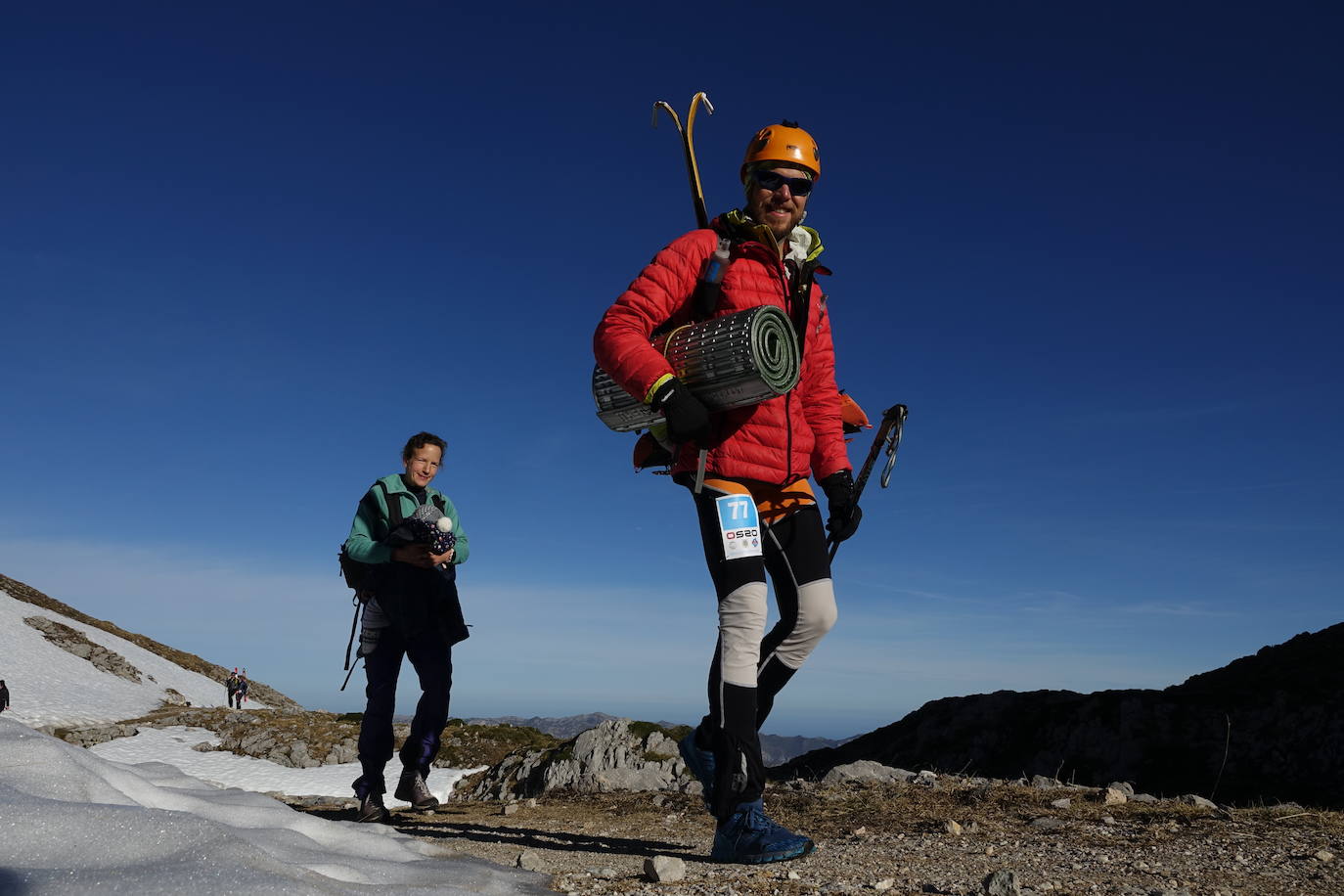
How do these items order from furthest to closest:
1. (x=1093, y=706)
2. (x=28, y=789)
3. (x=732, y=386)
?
(x=1093, y=706) < (x=732, y=386) < (x=28, y=789)

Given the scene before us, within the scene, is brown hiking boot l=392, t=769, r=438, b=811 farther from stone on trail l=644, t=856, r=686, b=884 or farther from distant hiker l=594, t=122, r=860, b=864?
stone on trail l=644, t=856, r=686, b=884

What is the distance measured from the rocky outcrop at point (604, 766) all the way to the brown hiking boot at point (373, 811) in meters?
3.23

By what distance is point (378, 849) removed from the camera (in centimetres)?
344

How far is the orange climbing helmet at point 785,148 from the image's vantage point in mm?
4844

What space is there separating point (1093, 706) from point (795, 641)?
8.71 meters

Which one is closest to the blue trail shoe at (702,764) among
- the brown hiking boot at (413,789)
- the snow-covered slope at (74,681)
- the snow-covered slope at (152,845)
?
the snow-covered slope at (152,845)

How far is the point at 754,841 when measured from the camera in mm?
3947

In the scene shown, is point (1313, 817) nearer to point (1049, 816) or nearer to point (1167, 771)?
point (1049, 816)

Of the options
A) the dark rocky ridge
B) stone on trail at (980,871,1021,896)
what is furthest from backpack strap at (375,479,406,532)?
the dark rocky ridge

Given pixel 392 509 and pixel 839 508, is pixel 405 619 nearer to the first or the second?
pixel 392 509

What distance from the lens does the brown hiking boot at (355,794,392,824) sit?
6.01m

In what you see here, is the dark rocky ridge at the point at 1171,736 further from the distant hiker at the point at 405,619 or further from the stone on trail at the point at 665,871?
the stone on trail at the point at 665,871

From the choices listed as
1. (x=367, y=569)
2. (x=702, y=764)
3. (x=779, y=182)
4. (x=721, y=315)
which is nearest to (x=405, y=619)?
(x=367, y=569)

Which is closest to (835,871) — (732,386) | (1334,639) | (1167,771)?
(732,386)
